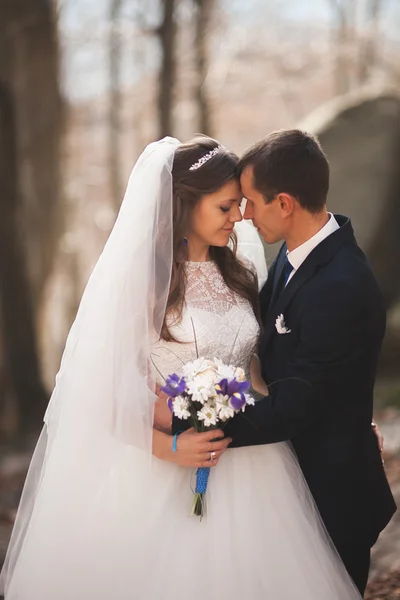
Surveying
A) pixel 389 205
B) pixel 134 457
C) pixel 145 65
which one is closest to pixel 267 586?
pixel 134 457

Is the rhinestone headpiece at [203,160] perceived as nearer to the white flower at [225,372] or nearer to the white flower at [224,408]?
the white flower at [225,372]

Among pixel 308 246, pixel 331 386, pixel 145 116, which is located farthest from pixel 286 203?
pixel 145 116

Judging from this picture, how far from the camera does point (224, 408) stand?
10.1ft

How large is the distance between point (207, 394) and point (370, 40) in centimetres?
1620

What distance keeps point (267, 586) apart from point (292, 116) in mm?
19574

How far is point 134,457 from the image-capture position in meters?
3.49

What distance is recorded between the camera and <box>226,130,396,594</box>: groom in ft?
10.6

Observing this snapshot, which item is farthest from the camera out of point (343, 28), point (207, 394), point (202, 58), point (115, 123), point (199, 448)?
point (343, 28)

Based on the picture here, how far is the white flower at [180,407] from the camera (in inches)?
123

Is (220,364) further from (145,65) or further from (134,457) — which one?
(145,65)

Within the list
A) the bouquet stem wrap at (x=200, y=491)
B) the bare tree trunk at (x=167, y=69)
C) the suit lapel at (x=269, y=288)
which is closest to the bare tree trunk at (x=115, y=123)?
the bare tree trunk at (x=167, y=69)

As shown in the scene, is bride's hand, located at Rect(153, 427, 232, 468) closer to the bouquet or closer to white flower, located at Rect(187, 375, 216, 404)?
the bouquet

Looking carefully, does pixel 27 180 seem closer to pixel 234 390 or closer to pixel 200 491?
pixel 200 491

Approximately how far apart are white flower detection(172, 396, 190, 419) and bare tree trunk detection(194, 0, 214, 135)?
10568 mm
